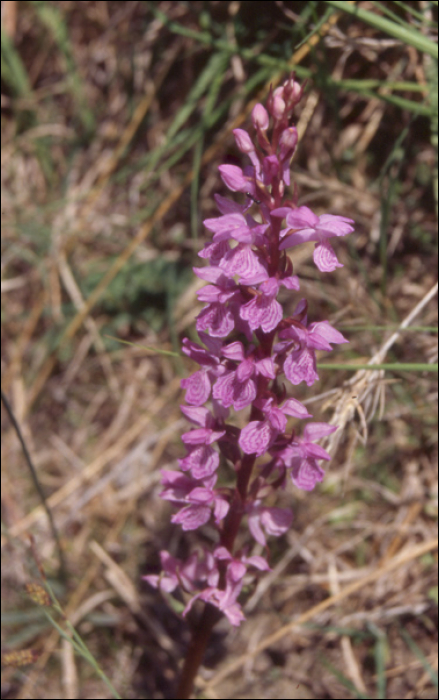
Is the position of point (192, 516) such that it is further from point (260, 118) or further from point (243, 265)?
point (260, 118)

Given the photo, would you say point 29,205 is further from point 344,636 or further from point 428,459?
point 344,636

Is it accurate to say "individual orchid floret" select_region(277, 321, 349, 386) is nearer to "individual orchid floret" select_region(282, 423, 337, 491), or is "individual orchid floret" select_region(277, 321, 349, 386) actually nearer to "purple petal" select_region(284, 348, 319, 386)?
"purple petal" select_region(284, 348, 319, 386)

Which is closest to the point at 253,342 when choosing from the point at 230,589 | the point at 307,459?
the point at 307,459

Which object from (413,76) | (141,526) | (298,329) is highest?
(413,76)

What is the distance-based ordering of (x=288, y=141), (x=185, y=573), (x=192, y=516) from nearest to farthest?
(x=288, y=141)
(x=192, y=516)
(x=185, y=573)

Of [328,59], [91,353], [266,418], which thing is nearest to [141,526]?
[91,353]

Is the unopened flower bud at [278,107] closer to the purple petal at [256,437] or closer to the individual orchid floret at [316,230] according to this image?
the individual orchid floret at [316,230]

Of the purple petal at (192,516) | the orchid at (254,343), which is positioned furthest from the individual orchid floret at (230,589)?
the purple petal at (192,516)
